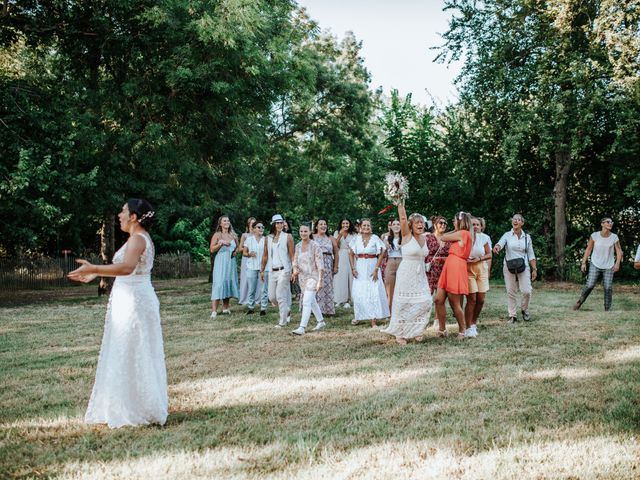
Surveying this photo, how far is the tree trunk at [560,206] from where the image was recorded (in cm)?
2361

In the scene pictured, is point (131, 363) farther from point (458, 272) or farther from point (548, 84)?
point (548, 84)


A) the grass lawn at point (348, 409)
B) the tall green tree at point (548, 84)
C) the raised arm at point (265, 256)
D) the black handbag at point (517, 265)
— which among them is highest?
the tall green tree at point (548, 84)

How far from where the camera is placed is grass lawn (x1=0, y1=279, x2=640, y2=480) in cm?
418

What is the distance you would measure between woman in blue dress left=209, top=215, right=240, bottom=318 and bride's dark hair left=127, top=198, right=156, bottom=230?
24.4 ft

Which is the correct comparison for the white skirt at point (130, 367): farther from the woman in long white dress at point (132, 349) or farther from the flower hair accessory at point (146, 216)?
the flower hair accessory at point (146, 216)

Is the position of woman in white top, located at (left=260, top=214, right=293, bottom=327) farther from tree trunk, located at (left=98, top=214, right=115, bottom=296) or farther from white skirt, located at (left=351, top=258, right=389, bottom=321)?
tree trunk, located at (left=98, top=214, right=115, bottom=296)

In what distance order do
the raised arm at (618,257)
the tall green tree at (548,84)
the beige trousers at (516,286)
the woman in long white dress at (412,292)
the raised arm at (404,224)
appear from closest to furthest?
the raised arm at (404,224) < the woman in long white dress at (412,292) < the beige trousers at (516,286) < the raised arm at (618,257) < the tall green tree at (548,84)

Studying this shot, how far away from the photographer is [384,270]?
1313 cm

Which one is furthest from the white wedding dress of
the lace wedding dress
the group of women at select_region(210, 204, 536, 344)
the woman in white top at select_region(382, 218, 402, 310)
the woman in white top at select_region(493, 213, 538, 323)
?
the woman in white top at select_region(493, 213, 538, 323)

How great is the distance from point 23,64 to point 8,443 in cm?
1946

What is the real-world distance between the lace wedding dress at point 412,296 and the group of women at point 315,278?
0.02 metres

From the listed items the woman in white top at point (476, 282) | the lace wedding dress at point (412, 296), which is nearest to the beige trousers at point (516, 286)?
the woman in white top at point (476, 282)

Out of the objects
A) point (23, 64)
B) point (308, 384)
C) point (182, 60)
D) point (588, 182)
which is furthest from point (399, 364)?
point (588, 182)

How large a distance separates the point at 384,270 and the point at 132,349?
8524 mm
